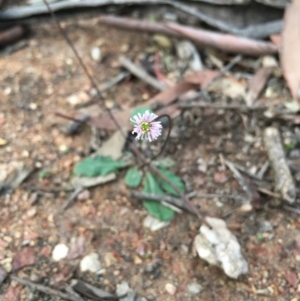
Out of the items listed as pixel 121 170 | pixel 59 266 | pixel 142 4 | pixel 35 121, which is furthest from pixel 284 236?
pixel 142 4

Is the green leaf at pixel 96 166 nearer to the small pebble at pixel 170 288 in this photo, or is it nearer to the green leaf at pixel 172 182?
the green leaf at pixel 172 182

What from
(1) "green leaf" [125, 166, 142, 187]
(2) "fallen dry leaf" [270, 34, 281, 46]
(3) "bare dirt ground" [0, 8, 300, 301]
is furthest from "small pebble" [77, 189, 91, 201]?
(2) "fallen dry leaf" [270, 34, 281, 46]

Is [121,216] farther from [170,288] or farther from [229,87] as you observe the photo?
[229,87]

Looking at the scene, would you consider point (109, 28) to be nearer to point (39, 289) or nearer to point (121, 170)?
point (121, 170)

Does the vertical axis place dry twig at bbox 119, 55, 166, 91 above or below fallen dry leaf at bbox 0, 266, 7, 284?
above

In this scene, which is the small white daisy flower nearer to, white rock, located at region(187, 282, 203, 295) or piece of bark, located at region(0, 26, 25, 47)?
white rock, located at region(187, 282, 203, 295)

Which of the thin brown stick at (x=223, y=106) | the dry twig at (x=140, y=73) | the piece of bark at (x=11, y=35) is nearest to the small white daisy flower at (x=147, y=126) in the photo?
the thin brown stick at (x=223, y=106)
